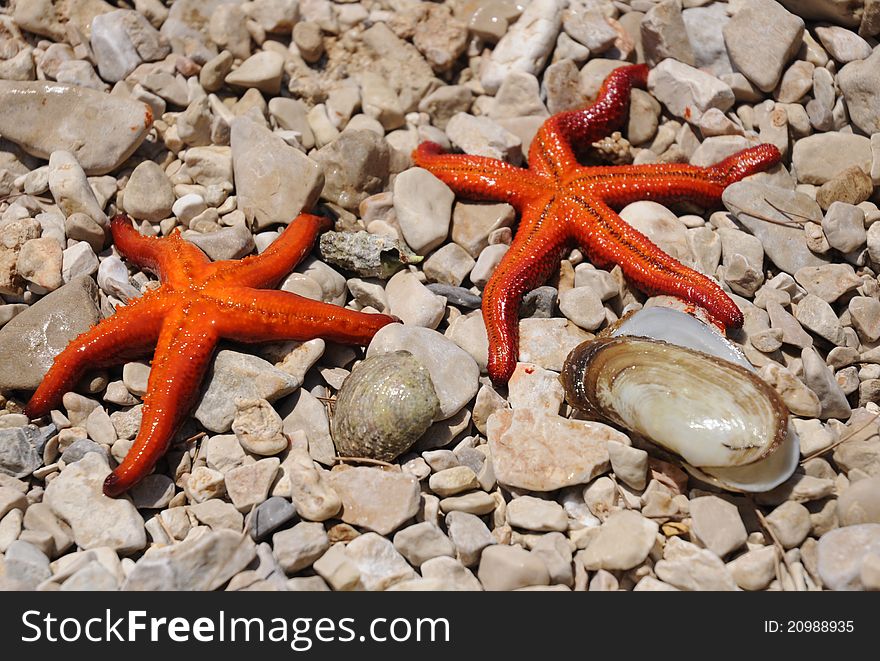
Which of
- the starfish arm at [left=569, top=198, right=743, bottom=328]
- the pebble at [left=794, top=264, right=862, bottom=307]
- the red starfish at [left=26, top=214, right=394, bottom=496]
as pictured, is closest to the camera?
the red starfish at [left=26, top=214, right=394, bottom=496]

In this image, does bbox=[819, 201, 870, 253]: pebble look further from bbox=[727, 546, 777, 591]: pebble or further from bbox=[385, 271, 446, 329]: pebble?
bbox=[385, 271, 446, 329]: pebble

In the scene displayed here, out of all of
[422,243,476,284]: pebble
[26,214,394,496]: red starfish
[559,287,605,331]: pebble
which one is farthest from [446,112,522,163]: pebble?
[26,214,394,496]: red starfish

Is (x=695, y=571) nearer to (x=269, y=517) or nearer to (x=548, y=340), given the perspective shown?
(x=548, y=340)

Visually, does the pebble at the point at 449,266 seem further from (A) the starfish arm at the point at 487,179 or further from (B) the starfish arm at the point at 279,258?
(B) the starfish arm at the point at 279,258

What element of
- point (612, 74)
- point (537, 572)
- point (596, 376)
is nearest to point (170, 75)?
point (612, 74)

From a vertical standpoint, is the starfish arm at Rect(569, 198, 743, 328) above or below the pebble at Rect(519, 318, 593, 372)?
above

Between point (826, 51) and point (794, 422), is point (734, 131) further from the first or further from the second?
point (794, 422)

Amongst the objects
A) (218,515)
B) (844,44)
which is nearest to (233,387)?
(218,515)
